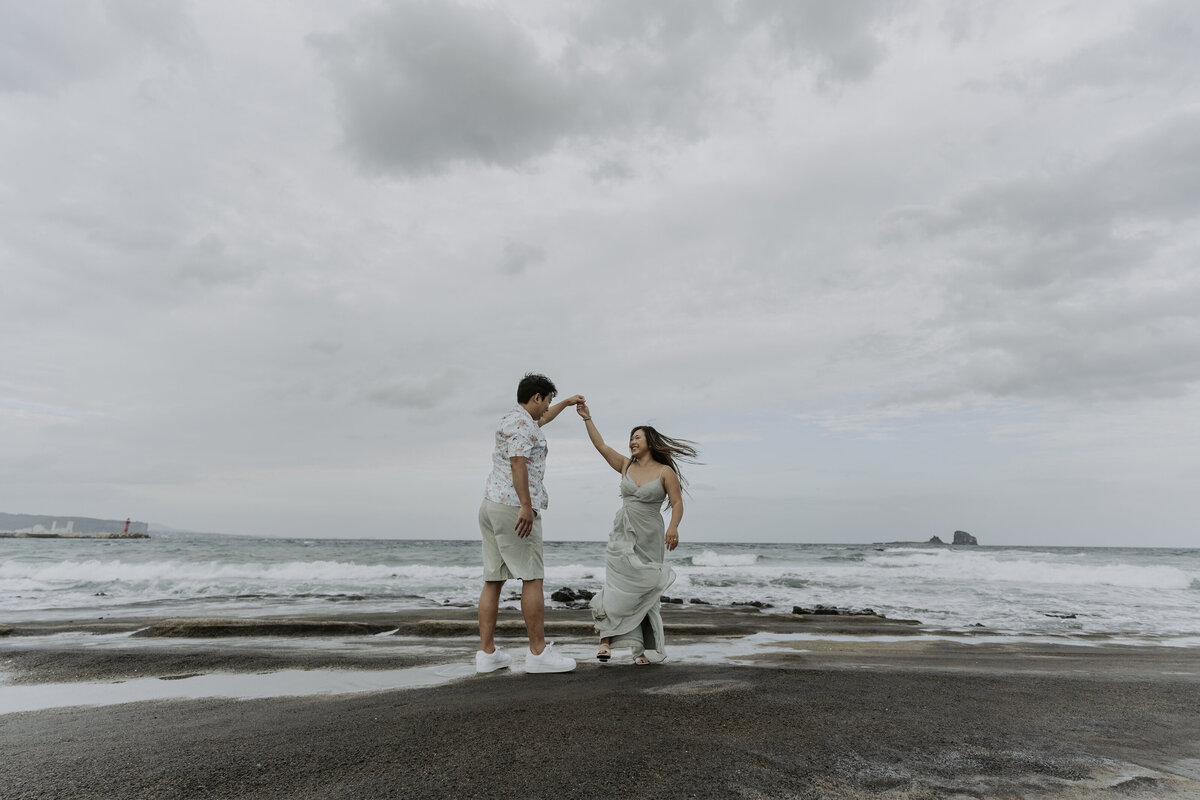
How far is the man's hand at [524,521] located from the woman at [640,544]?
1.02 meters

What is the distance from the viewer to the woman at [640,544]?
18.5ft

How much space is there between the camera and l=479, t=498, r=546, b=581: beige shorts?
16.7 feet

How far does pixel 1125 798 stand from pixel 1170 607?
16.1 metres

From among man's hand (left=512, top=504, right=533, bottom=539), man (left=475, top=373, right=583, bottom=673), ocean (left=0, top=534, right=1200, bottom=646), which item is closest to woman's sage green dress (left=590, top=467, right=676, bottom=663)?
man (left=475, top=373, right=583, bottom=673)

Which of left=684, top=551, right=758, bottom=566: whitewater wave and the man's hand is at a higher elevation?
the man's hand

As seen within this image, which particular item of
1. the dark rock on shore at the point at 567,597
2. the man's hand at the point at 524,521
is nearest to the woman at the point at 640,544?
the man's hand at the point at 524,521

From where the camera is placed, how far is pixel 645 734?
3.11 meters

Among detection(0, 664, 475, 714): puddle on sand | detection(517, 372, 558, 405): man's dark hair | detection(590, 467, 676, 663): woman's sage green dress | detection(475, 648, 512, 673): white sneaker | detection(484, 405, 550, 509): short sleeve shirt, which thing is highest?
detection(517, 372, 558, 405): man's dark hair

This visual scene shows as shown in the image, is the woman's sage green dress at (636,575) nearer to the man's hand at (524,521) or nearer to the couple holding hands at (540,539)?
the couple holding hands at (540,539)

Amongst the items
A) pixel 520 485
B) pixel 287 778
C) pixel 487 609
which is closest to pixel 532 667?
pixel 487 609

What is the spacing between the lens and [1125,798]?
2.59 m

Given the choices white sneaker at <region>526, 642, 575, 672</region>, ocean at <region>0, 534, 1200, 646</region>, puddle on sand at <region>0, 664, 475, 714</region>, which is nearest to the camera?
puddle on sand at <region>0, 664, 475, 714</region>

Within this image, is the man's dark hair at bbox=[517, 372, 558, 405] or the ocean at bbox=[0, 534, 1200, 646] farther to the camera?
the ocean at bbox=[0, 534, 1200, 646]

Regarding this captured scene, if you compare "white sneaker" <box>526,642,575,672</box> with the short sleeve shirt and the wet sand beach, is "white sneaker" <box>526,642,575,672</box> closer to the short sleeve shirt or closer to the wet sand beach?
the wet sand beach
